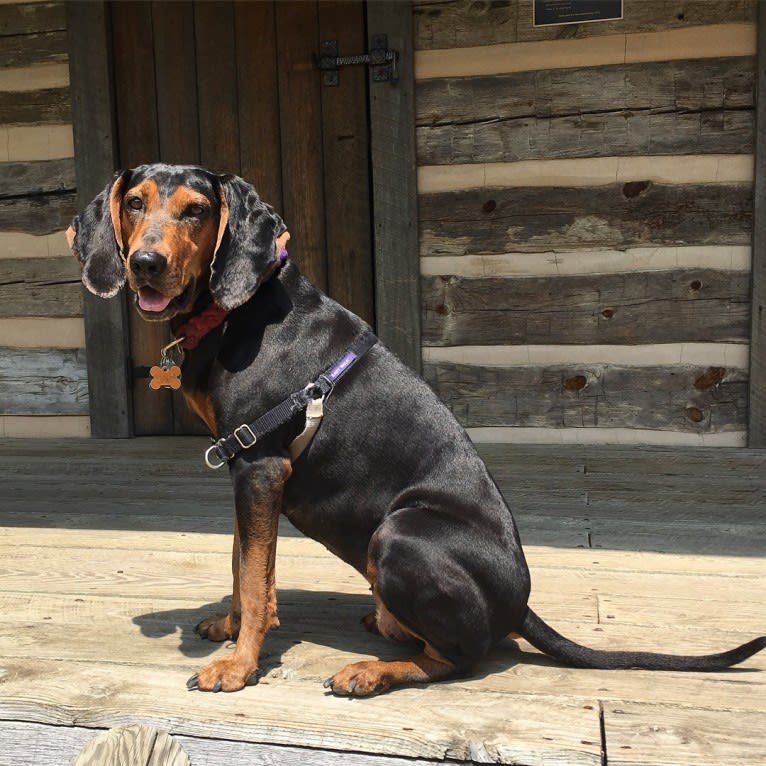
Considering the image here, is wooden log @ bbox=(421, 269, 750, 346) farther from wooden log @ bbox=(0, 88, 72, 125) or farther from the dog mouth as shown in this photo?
the dog mouth

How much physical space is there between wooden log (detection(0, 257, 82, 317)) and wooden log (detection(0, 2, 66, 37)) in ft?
4.35

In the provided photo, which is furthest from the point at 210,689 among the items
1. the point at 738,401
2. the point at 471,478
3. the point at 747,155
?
the point at 747,155

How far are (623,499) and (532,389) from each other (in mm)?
1195

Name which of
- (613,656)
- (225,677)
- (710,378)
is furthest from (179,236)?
(710,378)

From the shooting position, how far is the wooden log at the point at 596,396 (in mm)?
4918

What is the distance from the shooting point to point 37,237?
5652mm

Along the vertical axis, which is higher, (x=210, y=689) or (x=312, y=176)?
(x=312, y=176)

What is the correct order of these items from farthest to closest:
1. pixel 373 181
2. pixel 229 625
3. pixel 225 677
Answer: pixel 373 181 → pixel 229 625 → pixel 225 677

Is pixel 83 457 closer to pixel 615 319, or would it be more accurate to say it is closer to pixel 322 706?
pixel 615 319

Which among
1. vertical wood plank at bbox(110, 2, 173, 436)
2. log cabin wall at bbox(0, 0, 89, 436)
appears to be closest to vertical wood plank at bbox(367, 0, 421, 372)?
vertical wood plank at bbox(110, 2, 173, 436)

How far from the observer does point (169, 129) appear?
5.44 m

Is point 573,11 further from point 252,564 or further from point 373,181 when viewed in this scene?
point 252,564

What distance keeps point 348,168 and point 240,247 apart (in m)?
3.00

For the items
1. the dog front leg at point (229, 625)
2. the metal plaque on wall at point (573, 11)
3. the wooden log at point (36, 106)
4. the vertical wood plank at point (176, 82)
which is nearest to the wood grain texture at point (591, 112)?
the metal plaque on wall at point (573, 11)
